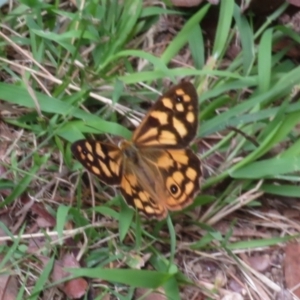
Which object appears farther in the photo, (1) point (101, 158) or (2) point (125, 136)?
(2) point (125, 136)

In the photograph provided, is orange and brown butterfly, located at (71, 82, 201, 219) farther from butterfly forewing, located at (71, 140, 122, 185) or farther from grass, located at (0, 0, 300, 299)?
grass, located at (0, 0, 300, 299)

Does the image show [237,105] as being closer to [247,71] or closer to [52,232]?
[247,71]

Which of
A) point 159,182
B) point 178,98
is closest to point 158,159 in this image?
point 159,182

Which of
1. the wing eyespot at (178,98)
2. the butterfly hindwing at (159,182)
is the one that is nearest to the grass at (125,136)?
the butterfly hindwing at (159,182)

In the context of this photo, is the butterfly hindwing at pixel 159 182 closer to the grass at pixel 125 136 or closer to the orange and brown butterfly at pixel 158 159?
the orange and brown butterfly at pixel 158 159

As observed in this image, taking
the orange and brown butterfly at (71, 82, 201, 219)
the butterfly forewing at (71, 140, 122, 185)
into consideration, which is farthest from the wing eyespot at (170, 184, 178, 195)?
the butterfly forewing at (71, 140, 122, 185)

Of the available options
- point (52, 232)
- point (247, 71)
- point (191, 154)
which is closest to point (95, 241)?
point (52, 232)

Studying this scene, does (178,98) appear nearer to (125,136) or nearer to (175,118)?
(175,118)
